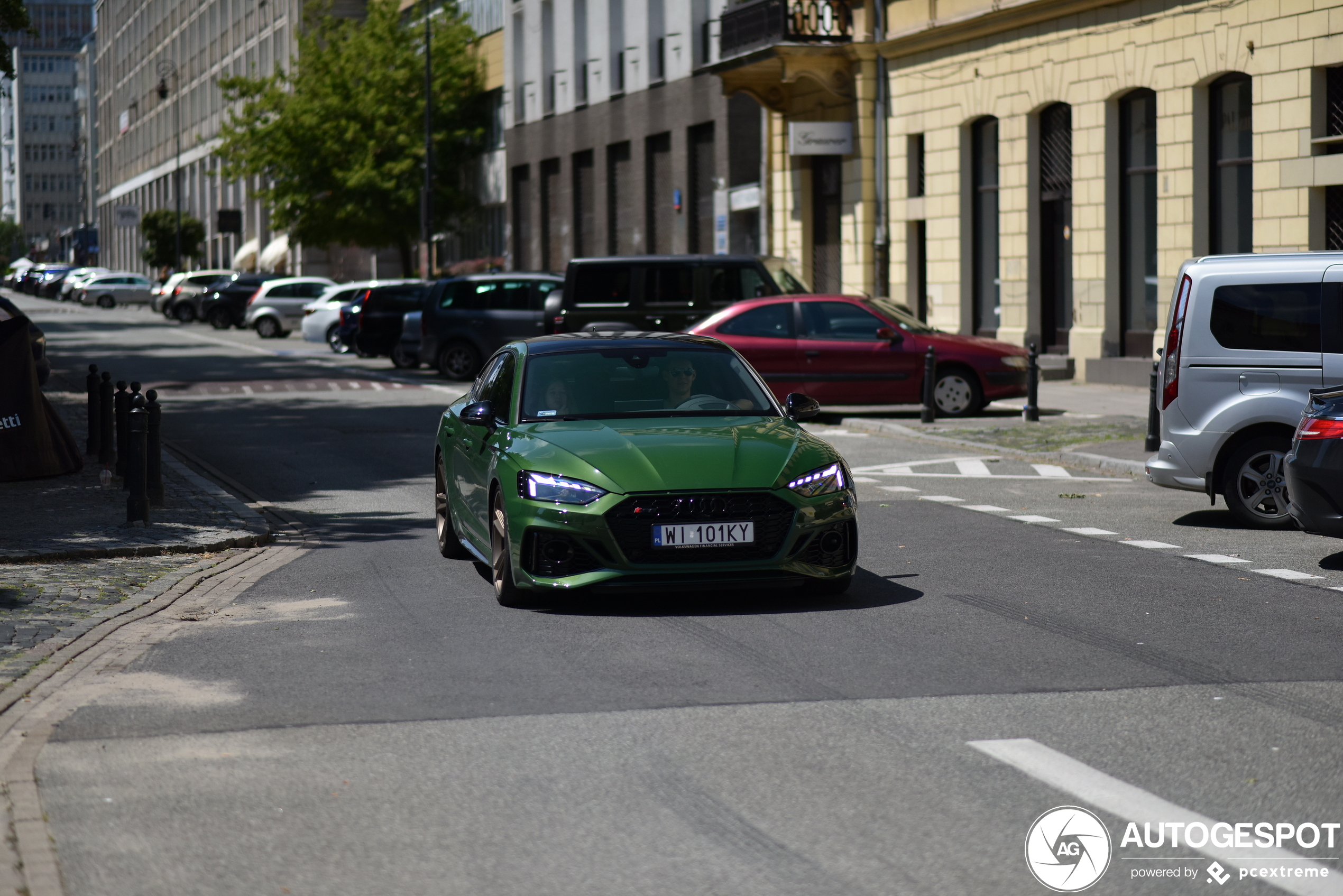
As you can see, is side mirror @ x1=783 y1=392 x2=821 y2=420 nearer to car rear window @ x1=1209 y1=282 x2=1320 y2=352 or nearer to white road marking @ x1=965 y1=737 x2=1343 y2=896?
car rear window @ x1=1209 y1=282 x2=1320 y2=352

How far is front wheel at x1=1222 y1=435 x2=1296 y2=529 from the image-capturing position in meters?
12.4

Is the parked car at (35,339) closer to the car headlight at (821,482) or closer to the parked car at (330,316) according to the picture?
the car headlight at (821,482)

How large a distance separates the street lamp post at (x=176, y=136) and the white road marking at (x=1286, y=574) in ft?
278

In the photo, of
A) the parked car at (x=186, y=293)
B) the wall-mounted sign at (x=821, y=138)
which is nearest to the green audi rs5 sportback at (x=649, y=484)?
the wall-mounted sign at (x=821, y=138)

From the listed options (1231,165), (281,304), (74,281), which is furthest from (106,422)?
(74,281)

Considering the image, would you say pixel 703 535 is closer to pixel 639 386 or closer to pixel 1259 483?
pixel 639 386

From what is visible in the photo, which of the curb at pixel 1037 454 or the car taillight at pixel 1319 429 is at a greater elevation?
the car taillight at pixel 1319 429

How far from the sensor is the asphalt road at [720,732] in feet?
16.6

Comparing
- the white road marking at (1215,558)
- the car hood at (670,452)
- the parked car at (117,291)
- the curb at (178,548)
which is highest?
the parked car at (117,291)

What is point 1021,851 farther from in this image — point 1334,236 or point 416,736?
point 1334,236

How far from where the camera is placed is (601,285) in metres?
26.2

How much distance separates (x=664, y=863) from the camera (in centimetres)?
502

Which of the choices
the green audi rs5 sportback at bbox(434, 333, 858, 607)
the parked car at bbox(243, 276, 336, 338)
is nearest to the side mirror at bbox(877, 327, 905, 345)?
the green audi rs5 sportback at bbox(434, 333, 858, 607)

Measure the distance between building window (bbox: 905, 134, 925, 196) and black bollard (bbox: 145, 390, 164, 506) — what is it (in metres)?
22.1
